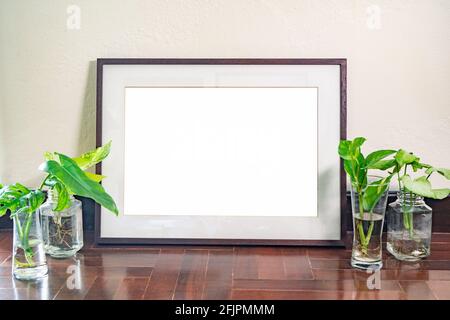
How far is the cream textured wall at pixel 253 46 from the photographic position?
1.62 metres

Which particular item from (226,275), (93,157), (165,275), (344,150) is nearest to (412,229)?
(344,150)

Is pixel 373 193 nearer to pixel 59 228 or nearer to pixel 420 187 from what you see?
pixel 420 187

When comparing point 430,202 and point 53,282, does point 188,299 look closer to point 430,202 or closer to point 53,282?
point 53,282

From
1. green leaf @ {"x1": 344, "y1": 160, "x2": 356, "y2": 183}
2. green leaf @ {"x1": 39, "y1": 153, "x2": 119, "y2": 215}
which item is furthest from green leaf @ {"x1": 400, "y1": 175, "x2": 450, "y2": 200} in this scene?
green leaf @ {"x1": 39, "y1": 153, "x2": 119, "y2": 215}

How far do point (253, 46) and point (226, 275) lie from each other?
2.15ft

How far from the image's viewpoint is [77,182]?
1299 millimetres

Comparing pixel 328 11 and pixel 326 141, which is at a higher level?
pixel 328 11

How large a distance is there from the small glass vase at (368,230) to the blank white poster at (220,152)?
0.58 feet

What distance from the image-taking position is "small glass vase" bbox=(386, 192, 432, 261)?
4.95ft

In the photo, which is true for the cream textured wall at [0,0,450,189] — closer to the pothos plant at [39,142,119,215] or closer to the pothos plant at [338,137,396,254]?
the pothos plant at [338,137,396,254]

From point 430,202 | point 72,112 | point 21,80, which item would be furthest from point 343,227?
point 21,80
